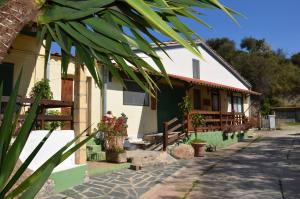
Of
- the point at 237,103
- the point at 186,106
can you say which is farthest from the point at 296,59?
the point at 186,106

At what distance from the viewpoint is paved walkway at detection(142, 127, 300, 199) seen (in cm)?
766

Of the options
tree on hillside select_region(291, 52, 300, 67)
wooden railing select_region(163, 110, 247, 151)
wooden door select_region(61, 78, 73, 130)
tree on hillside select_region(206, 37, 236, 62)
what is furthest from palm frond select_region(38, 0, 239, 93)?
tree on hillside select_region(291, 52, 300, 67)

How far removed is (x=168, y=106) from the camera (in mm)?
17781

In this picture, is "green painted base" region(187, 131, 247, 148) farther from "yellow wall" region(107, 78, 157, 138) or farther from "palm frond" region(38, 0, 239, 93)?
"palm frond" region(38, 0, 239, 93)

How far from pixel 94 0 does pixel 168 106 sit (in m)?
15.3

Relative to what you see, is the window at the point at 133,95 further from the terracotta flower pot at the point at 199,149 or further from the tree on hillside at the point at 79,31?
the tree on hillside at the point at 79,31

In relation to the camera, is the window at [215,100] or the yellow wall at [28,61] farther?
the window at [215,100]

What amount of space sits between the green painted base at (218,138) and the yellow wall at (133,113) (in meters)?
1.88

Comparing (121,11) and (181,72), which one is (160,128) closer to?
(181,72)

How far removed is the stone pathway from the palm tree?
4.73 metres

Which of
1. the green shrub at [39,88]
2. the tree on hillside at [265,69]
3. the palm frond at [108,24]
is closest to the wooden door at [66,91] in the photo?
the green shrub at [39,88]

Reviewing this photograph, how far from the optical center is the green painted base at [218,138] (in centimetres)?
1687

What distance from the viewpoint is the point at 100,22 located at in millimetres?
2615

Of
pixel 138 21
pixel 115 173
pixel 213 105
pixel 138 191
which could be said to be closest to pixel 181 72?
pixel 213 105
